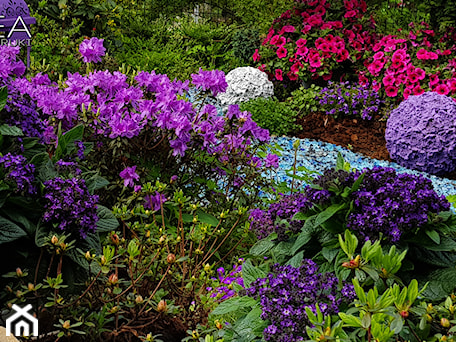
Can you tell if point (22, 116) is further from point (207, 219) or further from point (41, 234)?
Answer: point (207, 219)

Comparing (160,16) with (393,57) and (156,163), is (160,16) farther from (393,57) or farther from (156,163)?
(156,163)

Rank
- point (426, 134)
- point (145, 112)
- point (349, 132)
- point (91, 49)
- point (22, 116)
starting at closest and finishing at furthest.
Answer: point (22, 116) → point (145, 112) → point (91, 49) → point (426, 134) → point (349, 132)

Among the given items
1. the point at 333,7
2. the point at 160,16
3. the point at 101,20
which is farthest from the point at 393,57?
the point at 160,16

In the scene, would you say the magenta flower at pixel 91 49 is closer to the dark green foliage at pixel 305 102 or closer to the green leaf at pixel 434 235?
the green leaf at pixel 434 235

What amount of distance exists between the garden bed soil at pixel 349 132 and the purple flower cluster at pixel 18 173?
4.21 m

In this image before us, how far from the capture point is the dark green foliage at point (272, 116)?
578cm

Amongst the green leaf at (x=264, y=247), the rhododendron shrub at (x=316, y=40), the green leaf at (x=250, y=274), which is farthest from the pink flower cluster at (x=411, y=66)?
the green leaf at (x=250, y=274)

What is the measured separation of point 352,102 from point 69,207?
15.6ft

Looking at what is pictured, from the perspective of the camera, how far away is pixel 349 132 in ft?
20.0

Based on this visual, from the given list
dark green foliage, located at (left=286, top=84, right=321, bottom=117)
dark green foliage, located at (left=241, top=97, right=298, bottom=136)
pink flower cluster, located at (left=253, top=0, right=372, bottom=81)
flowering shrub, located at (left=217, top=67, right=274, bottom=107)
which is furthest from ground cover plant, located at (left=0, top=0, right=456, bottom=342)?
pink flower cluster, located at (left=253, top=0, right=372, bottom=81)

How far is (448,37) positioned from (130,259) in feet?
18.3

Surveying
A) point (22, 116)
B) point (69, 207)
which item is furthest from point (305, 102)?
point (69, 207)

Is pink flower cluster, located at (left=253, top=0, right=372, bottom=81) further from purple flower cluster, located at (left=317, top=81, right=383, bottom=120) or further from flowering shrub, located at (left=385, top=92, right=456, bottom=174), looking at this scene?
flowering shrub, located at (left=385, top=92, right=456, bottom=174)

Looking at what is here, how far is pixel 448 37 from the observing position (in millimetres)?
6441
